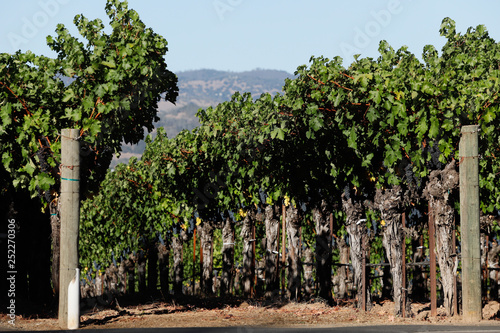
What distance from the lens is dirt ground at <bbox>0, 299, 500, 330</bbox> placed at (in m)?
11.4

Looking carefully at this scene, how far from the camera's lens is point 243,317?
13055 mm

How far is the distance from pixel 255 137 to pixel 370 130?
2777 mm

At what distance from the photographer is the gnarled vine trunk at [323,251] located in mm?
15875

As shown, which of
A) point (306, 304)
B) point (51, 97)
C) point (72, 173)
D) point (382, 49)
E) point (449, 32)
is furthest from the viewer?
point (449, 32)

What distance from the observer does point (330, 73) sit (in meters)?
12.7

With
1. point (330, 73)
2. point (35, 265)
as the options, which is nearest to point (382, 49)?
point (330, 73)

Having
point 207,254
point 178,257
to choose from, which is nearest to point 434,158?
point 207,254

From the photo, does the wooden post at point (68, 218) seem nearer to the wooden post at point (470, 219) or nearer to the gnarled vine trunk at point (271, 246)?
the wooden post at point (470, 219)

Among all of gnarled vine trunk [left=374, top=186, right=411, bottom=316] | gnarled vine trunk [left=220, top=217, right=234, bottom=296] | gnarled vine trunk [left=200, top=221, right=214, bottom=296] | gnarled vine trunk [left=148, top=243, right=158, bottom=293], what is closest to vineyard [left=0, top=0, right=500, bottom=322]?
gnarled vine trunk [left=374, top=186, right=411, bottom=316]

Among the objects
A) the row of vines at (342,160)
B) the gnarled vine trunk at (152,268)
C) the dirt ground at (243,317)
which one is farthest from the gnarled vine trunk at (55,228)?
the gnarled vine trunk at (152,268)

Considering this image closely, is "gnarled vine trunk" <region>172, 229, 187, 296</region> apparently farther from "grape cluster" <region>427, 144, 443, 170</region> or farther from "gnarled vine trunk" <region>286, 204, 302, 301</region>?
"grape cluster" <region>427, 144, 443, 170</region>

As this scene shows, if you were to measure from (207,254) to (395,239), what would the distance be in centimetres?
1004

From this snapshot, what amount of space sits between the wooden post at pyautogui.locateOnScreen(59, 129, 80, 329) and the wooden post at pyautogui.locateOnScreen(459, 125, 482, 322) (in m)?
6.32

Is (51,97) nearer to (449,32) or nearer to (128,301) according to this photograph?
(128,301)
